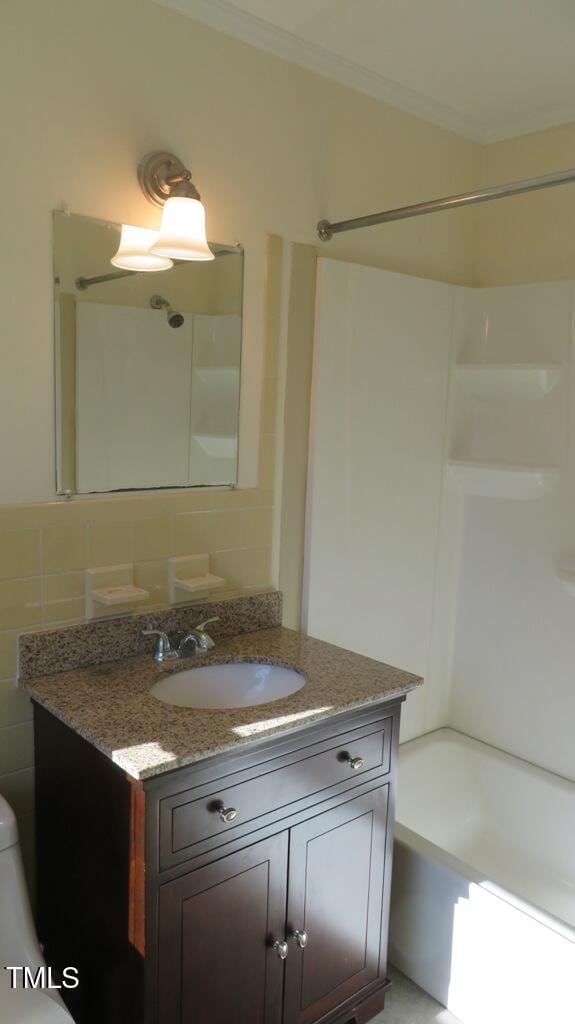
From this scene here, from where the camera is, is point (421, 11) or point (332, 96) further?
point (332, 96)

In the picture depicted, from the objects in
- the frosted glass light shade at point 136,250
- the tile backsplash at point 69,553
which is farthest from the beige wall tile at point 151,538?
the frosted glass light shade at point 136,250

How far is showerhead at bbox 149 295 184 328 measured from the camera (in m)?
1.81

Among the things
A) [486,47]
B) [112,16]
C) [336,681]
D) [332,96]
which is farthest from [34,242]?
[486,47]

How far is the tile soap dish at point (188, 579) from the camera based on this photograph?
192cm

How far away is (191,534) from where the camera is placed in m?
1.97

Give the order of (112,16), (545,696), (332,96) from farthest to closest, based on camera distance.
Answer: (545,696), (332,96), (112,16)

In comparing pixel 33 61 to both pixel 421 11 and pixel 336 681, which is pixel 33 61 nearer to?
pixel 421 11

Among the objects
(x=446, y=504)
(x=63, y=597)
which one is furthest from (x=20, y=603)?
(x=446, y=504)

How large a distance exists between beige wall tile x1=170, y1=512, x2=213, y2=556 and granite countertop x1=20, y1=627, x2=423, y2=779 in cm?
26

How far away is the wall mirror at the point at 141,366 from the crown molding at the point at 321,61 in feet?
1.71

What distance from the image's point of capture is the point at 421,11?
184cm

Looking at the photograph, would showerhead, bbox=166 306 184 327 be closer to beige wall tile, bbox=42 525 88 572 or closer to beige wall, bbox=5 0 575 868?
beige wall, bbox=5 0 575 868

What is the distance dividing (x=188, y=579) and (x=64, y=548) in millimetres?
347

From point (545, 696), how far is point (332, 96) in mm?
1959
